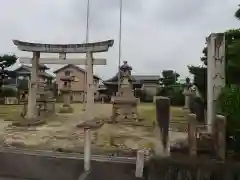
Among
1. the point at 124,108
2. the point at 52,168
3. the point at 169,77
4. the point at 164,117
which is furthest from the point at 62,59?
the point at 169,77

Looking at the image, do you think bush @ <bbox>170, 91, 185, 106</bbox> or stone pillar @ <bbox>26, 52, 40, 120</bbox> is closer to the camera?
stone pillar @ <bbox>26, 52, 40, 120</bbox>

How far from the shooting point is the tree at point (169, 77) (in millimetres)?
39647

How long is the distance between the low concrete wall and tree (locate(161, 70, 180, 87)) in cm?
3322

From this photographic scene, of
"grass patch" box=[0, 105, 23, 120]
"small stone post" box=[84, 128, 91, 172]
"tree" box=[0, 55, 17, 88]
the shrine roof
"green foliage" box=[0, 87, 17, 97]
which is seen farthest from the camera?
"tree" box=[0, 55, 17, 88]

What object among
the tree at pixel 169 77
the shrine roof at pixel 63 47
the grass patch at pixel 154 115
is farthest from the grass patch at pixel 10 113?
the tree at pixel 169 77

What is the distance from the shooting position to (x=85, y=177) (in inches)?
238

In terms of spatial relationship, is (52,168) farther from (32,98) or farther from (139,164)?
(32,98)

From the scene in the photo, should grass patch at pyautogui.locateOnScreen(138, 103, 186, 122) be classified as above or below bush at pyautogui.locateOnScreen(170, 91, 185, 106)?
below

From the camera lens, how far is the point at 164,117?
5680 mm

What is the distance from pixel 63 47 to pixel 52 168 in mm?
8715

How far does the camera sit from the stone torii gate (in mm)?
13656

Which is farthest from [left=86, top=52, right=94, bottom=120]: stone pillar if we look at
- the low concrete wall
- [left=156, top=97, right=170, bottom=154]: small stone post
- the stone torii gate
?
[left=156, top=97, right=170, bottom=154]: small stone post

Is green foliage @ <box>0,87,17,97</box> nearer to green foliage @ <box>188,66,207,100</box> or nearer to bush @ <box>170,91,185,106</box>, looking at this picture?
bush @ <box>170,91,185,106</box>

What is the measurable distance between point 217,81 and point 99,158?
317 cm
